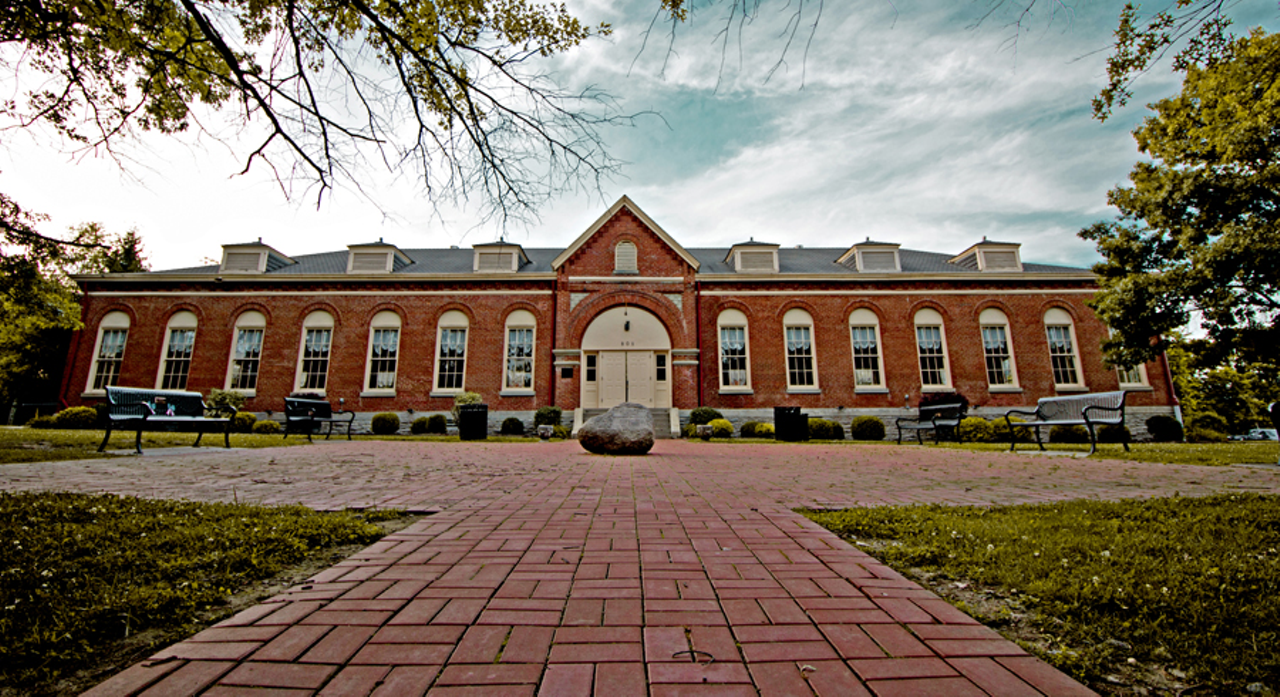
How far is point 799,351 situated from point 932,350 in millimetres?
5009

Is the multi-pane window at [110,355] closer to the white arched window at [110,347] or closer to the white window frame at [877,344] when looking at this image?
the white arched window at [110,347]

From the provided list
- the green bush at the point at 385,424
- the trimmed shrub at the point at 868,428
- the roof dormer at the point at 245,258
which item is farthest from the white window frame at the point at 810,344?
the roof dormer at the point at 245,258

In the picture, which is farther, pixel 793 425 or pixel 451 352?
pixel 451 352

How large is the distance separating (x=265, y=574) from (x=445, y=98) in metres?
3.99

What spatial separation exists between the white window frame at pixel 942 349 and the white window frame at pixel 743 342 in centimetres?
624

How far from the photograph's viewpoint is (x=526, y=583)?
212 centimetres

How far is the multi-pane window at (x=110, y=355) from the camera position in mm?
18766

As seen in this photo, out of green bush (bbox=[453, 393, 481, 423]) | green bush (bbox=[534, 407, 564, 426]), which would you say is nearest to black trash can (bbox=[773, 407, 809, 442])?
green bush (bbox=[534, 407, 564, 426])

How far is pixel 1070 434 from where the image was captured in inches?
648

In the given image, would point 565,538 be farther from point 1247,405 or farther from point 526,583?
point 1247,405

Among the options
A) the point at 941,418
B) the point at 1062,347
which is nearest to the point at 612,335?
the point at 941,418

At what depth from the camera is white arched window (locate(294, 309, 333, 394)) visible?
18812 millimetres

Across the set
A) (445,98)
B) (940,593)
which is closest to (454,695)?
(940,593)

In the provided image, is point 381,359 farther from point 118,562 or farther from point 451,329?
point 118,562
